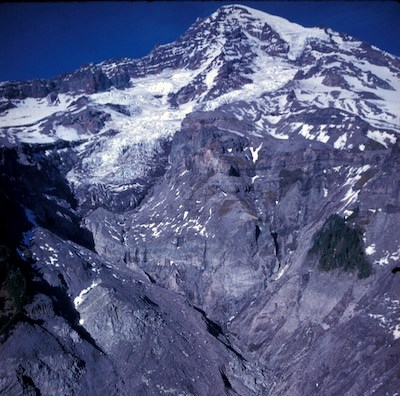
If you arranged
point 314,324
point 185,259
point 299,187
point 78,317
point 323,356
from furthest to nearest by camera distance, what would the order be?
point 299,187 → point 185,259 → point 314,324 → point 78,317 → point 323,356

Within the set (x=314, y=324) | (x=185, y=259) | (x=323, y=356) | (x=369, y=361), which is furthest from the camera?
(x=185, y=259)

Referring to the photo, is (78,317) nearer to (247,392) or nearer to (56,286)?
(56,286)

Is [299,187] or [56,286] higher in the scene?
[299,187]

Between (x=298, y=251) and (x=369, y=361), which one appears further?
(x=298, y=251)

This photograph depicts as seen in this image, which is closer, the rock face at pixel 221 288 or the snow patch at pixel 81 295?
the rock face at pixel 221 288

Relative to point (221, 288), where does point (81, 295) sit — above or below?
below

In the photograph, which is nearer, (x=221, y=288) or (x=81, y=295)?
(x=81, y=295)

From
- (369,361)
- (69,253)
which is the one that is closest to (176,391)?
(369,361)

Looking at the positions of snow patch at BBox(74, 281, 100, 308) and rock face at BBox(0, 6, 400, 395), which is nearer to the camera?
rock face at BBox(0, 6, 400, 395)

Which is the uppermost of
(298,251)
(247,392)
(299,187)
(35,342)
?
(299,187)
